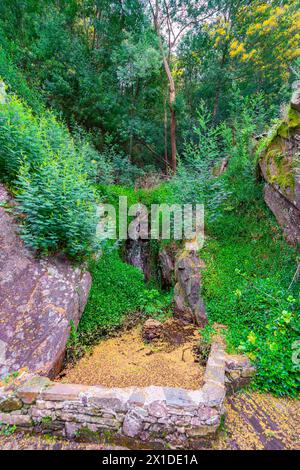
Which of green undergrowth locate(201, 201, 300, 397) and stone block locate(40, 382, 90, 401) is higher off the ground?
green undergrowth locate(201, 201, 300, 397)

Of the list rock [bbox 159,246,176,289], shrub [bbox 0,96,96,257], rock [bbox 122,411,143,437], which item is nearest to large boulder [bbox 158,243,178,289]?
rock [bbox 159,246,176,289]

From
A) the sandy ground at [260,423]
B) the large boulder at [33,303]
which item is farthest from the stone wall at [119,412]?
the large boulder at [33,303]

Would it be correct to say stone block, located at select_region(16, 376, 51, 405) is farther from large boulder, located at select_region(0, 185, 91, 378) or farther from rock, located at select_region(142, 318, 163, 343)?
rock, located at select_region(142, 318, 163, 343)

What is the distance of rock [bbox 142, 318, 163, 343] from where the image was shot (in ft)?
11.0

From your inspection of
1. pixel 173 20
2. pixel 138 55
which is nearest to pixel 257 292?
pixel 138 55

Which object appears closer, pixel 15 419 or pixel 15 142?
pixel 15 419

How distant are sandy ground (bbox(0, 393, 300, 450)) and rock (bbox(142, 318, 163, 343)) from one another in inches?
54.2

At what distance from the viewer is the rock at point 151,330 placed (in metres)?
3.36

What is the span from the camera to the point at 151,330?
348cm

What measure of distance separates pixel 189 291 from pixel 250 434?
197cm

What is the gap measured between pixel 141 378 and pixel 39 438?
1093mm

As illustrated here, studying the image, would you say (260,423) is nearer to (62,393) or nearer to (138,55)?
(62,393)

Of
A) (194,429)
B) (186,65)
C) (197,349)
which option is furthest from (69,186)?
(186,65)

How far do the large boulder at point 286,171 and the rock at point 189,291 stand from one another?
5.45ft
